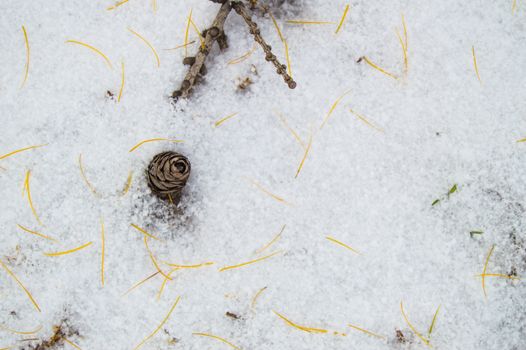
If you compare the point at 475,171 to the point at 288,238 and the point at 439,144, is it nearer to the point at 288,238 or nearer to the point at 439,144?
the point at 439,144

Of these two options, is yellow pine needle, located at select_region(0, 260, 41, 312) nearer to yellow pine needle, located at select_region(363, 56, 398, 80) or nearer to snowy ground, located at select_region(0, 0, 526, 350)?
snowy ground, located at select_region(0, 0, 526, 350)

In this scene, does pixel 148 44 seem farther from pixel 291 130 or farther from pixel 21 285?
pixel 21 285

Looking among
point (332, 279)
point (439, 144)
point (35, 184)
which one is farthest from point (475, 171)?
point (35, 184)

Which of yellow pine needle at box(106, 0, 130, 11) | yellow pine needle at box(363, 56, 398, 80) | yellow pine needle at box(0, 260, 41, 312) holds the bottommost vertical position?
yellow pine needle at box(0, 260, 41, 312)

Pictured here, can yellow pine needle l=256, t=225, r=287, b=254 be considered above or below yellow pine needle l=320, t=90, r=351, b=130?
below

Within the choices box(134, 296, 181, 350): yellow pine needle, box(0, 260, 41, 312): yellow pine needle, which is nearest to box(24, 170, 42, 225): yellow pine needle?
box(0, 260, 41, 312): yellow pine needle

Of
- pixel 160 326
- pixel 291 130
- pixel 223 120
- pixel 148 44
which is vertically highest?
pixel 148 44

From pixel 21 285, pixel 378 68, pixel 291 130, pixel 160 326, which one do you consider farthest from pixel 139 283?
pixel 378 68
